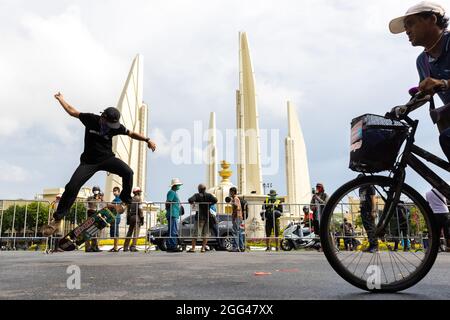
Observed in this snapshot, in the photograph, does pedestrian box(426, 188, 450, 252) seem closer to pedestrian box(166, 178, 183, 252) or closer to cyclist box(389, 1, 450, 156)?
cyclist box(389, 1, 450, 156)

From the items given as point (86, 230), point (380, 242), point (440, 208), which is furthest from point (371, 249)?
point (86, 230)

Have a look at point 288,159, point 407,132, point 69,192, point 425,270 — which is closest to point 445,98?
point 407,132

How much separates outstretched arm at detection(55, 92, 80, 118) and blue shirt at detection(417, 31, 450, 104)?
13.7ft

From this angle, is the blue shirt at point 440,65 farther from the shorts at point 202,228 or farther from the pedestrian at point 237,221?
the shorts at point 202,228

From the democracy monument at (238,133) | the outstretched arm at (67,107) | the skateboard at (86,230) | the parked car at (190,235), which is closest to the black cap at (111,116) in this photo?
the outstretched arm at (67,107)

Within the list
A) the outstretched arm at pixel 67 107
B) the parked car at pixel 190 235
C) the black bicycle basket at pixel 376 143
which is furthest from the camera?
the parked car at pixel 190 235

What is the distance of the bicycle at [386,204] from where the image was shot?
8.86ft

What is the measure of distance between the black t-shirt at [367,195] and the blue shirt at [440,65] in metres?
0.83

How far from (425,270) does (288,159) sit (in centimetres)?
4286

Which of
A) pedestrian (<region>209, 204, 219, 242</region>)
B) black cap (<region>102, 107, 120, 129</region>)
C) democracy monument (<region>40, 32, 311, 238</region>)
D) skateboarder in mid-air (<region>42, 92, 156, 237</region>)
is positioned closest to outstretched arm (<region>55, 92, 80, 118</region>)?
skateboarder in mid-air (<region>42, 92, 156, 237</region>)

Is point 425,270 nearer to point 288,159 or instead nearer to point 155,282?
point 155,282

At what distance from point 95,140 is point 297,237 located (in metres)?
9.33

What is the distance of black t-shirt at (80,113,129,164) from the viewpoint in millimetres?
5301
